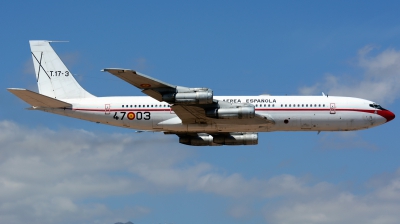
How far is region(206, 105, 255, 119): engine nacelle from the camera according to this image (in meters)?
78.9

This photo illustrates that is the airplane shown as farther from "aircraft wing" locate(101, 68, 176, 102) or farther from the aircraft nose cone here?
"aircraft wing" locate(101, 68, 176, 102)

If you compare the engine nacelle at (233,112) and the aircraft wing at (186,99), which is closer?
the aircraft wing at (186,99)

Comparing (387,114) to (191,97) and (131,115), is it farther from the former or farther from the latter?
(131,115)

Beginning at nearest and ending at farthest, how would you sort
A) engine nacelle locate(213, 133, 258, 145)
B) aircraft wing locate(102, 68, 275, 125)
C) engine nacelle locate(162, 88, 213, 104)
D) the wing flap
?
1. the wing flap
2. aircraft wing locate(102, 68, 275, 125)
3. engine nacelle locate(162, 88, 213, 104)
4. engine nacelle locate(213, 133, 258, 145)

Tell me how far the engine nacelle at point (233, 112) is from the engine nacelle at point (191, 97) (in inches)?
108

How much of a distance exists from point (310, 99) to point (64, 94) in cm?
2645

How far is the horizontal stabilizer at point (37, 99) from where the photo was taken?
7940 cm

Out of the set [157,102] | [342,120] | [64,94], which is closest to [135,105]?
[157,102]

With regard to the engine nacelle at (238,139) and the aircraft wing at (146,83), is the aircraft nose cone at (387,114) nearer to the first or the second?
the engine nacelle at (238,139)

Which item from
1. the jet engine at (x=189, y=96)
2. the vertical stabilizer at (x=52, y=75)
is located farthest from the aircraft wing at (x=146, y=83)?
the vertical stabilizer at (x=52, y=75)

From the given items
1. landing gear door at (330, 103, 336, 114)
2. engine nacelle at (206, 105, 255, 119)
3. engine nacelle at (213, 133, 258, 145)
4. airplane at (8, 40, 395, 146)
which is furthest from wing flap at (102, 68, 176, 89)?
landing gear door at (330, 103, 336, 114)

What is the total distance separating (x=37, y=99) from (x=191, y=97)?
16.7 meters

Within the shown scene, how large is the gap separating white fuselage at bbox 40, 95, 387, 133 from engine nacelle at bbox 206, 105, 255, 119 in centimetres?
201

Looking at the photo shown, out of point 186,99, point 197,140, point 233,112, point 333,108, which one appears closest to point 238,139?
point 197,140
